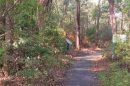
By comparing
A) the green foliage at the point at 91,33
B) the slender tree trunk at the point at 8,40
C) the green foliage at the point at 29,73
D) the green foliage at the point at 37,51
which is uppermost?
the slender tree trunk at the point at 8,40

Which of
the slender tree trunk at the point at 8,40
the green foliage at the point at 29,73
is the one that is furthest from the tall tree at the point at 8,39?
the green foliage at the point at 29,73

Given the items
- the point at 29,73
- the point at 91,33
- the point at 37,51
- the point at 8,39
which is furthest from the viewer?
the point at 91,33

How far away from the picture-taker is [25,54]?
1742cm

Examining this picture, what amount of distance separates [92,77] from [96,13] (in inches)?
1609

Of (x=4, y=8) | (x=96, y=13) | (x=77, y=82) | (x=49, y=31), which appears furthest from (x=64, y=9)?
(x=4, y=8)

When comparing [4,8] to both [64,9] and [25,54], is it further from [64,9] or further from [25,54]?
[64,9]

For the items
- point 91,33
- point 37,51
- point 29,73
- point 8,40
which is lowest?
point 91,33

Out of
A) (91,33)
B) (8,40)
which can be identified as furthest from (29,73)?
(91,33)

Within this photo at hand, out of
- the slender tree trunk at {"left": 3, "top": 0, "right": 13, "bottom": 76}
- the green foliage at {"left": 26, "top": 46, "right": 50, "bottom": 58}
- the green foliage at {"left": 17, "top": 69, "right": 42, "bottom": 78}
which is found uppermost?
the slender tree trunk at {"left": 3, "top": 0, "right": 13, "bottom": 76}

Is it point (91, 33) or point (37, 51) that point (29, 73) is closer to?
point (37, 51)

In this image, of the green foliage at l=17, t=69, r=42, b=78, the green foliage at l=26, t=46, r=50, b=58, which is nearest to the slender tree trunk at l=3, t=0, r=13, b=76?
the green foliage at l=17, t=69, r=42, b=78

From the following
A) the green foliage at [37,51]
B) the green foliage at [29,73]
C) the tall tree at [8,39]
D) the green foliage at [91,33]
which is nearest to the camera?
the tall tree at [8,39]

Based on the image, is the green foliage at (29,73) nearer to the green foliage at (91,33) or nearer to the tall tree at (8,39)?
the tall tree at (8,39)

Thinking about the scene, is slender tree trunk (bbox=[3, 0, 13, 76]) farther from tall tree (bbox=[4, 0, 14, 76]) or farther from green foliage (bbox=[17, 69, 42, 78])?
green foliage (bbox=[17, 69, 42, 78])
